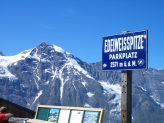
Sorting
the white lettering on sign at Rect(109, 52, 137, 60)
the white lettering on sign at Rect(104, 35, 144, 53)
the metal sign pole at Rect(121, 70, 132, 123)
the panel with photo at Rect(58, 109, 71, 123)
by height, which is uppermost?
the white lettering on sign at Rect(104, 35, 144, 53)

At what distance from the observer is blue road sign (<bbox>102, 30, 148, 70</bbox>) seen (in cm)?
888

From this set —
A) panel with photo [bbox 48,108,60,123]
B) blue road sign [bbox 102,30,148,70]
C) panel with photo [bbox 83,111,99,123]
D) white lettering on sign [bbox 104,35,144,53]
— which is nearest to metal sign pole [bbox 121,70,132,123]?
blue road sign [bbox 102,30,148,70]

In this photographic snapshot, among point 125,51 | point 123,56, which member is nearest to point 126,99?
point 123,56

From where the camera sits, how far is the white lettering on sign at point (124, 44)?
8.97m

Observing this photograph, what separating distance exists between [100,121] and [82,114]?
62cm

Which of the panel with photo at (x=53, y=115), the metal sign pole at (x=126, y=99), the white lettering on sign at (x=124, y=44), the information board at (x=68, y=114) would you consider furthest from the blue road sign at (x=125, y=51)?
the panel with photo at (x=53, y=115)

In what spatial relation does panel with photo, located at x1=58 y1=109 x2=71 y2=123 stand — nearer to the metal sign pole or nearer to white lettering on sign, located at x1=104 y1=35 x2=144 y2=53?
the metal sign pole

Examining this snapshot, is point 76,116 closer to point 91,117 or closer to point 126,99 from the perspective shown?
point 91,117

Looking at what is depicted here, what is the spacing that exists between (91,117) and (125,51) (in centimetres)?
217

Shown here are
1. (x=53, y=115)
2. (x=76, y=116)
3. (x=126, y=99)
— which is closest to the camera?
(x=76, y=116)

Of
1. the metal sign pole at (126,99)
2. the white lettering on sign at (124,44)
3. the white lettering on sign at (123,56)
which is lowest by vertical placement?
the metal sign pole at (126,99)

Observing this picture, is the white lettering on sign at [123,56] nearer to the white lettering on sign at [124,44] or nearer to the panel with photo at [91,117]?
the white lettering on sign at [124,44]

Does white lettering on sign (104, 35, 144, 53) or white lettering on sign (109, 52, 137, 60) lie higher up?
white lettering on sign (104, 35, 144, 53)

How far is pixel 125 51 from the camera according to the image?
9242 mm
